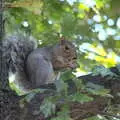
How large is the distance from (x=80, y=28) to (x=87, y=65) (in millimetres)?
702

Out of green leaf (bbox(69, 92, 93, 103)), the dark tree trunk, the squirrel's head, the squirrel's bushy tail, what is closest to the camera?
green leaf (bbox(69, 92, 93, 103))

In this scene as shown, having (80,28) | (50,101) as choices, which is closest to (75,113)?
(50,101)

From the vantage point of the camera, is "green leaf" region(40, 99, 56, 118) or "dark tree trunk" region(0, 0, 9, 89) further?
"dark tree trunk" region(0, 0, 9, 89)

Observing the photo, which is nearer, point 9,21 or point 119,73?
point 119,73

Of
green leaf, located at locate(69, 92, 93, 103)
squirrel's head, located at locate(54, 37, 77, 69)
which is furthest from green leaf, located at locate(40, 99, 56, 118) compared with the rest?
squirrel's head, located at locate(54, 37, 77, 69)

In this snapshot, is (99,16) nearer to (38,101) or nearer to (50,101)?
(38,101)

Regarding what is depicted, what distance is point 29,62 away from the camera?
2.75 metres

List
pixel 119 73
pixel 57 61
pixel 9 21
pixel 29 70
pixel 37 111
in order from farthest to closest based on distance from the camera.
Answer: pixel 57 61 → pixel 29 70 → pixel 9 21 → pixel 37 111 → pixel 119 73

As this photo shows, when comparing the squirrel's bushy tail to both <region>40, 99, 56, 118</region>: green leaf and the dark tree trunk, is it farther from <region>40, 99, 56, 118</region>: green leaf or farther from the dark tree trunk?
<region>40, 99, 56, 118</region>: green leaf

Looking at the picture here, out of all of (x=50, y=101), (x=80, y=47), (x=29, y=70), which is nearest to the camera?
(x=50, y=101)

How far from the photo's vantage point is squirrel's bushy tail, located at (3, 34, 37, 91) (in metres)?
2.58

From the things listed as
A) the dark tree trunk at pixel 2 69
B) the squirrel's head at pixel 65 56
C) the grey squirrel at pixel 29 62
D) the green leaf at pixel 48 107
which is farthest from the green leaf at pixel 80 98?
the squirrel's head at pixel 65 56

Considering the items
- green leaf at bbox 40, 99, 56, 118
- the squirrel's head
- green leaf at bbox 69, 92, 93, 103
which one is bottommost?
green leaf at bbox 40, 99, 56, 118

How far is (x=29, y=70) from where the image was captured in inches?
109
